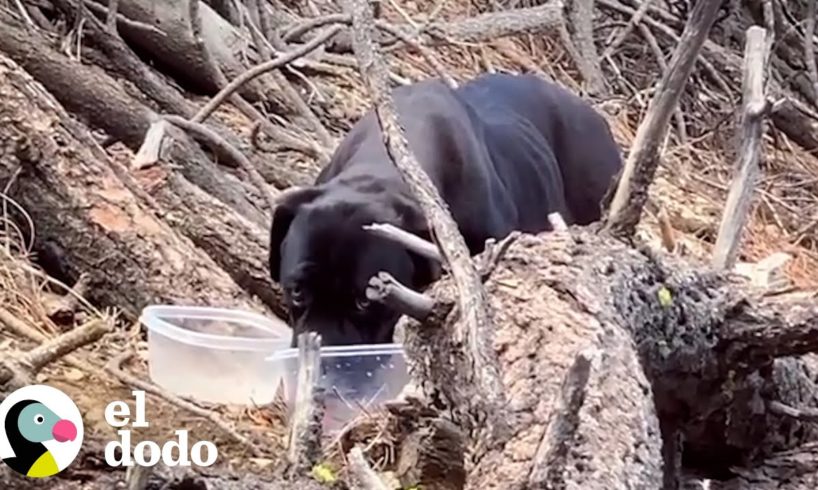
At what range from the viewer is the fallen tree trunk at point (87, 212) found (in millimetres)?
3438

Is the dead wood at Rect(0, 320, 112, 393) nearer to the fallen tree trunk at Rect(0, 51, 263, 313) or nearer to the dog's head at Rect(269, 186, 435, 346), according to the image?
the fallen tree trunk at Rect(0, 51, 263, 313)

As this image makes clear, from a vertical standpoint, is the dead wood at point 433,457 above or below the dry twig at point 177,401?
above

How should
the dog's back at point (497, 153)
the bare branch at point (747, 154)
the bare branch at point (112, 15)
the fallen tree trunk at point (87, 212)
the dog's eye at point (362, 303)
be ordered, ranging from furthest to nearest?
the bare branch at point (112, 15) → the dog's back at point (497, 153) → the fallen tree trunk at point (87, 212) → the dog's eye at point (362, 303) → the bare branch at point (747, 154)

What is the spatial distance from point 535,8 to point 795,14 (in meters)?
1.38

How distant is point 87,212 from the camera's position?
11.3 feet

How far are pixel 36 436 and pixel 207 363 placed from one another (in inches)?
49.9

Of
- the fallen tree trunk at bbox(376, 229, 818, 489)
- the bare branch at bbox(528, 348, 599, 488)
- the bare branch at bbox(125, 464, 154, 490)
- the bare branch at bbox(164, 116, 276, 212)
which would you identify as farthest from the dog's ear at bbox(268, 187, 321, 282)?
the bare branch at bbox(528, 348, 599, 488)

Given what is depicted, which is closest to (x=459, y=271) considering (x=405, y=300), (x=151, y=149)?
(x=405, y=300)

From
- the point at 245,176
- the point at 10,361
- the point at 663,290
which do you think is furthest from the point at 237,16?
the point at 663,290

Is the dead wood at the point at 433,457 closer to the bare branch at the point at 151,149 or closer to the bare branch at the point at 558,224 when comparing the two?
the bare branch at the point at 558,224

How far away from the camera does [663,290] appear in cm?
232

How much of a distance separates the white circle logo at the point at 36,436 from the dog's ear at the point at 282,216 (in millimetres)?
1344

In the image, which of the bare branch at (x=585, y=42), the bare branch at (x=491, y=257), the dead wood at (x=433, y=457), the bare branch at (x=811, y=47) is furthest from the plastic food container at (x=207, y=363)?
the bare branch at (x=811, y=47)

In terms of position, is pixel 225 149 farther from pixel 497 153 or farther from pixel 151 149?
pixel 497 153
